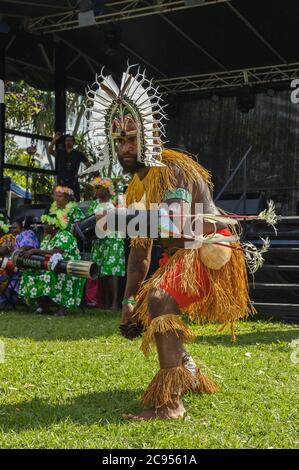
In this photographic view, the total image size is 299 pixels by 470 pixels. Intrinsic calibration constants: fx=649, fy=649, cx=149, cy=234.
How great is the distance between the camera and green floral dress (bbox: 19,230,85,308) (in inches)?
324

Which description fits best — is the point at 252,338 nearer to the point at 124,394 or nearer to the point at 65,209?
the point at 124,394

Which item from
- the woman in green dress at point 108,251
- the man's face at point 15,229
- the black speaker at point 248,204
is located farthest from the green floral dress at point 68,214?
the black speaker at point 248,204

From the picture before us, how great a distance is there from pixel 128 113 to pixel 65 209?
4.90 m

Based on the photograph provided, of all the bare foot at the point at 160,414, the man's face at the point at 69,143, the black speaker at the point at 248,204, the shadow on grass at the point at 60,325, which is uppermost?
the man's face at the point at 69,143

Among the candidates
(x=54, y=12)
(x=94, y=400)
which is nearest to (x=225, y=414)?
(x=94, y=400)

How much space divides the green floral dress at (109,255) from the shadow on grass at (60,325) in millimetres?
563

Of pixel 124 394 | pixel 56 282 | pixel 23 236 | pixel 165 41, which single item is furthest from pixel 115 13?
pixel 124 394

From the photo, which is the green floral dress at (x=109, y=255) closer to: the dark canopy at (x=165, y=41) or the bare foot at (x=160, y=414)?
the dark canopy at (x=165, y=41)

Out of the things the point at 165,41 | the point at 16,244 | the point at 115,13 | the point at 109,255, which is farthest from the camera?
the point at 165,41

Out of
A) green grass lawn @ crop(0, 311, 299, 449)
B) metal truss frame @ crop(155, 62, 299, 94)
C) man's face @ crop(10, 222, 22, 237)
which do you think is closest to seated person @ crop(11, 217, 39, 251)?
man's face @ crop(10, 222, 22, 237)

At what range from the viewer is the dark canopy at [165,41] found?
32.9ft

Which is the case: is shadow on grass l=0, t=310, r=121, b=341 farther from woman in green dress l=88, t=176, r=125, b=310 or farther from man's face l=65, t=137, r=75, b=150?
man's face l=65, t=137, r=75, b=150

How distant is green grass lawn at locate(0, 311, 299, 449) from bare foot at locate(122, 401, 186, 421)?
6 cm

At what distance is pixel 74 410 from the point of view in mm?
3504
